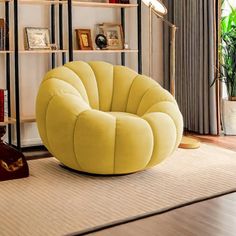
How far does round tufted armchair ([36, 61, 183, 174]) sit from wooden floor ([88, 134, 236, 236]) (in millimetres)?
632

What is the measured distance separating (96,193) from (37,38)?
2102 millimetres

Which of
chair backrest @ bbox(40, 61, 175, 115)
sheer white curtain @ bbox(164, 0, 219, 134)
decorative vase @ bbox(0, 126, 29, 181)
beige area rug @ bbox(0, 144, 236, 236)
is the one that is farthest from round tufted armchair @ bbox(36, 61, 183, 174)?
sheer white curtain @ bbox(164, 0, 219, 134)

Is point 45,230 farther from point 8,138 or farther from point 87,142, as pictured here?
point 8,138

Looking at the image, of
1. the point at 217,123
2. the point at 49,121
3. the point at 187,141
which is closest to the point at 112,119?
the point at 49,121

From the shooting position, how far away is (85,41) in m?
5.11

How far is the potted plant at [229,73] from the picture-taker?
5338mm

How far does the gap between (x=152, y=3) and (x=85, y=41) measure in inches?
31.6

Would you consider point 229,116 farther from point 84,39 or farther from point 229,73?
point 84,39

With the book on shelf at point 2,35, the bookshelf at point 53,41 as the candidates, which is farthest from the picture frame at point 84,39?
the book on shelf at point 2,35

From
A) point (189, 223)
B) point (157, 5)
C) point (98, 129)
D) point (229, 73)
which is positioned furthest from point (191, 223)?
→ point (229, 73)

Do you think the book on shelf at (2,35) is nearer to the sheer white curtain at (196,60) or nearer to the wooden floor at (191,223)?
the sheer white curtain at (196,60)

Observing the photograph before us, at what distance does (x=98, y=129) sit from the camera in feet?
11.3

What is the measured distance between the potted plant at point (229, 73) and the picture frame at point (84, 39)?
1.45 metres

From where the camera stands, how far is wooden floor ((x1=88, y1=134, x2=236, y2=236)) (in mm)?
2623
